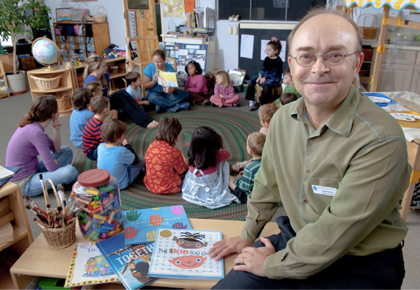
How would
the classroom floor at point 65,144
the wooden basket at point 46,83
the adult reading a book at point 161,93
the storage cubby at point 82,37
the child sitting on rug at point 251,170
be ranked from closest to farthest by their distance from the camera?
the classroom floor at point 65,144, the child sitting on rug at point 251,170, the wooden basket at point 46,83, the adult reading a book at point 161,93, the storage cubby at point 82,37

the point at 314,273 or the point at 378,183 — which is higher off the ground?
the point at 378,183

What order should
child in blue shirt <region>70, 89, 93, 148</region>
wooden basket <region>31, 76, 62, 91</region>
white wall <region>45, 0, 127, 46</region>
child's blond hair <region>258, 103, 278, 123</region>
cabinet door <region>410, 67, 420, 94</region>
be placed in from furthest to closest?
white wall <region>45, 0, 127, 46</region>, wooden basket <region>31, 76, 62, 91</region>, cabinet door <region>410, 67, 420, 94</region>, child in blue shirt <region>70, 89, 93, 148</region>, child's blond hair <region>258, 103, 278, 123</region>

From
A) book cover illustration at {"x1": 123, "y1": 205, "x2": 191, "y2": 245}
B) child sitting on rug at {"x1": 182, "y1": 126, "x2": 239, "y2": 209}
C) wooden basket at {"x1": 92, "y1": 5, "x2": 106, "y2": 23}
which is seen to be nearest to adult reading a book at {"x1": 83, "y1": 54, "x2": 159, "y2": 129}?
child sitting on rug at {"x1": 182, "y1": 126, "x2": 239, "y2": 209}

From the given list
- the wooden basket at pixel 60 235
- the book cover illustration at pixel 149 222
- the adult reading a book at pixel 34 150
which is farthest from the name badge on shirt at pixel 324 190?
the adult reading a book at pixel 34 150

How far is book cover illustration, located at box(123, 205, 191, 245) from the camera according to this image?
1.46 m

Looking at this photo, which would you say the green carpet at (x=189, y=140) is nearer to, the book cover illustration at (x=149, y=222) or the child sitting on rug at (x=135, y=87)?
the child sitting on rug at (x=135, y=87)

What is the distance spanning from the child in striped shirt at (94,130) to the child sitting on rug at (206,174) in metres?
1.15

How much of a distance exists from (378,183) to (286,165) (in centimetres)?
32

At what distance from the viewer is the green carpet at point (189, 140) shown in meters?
2.64

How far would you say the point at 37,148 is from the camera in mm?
2670

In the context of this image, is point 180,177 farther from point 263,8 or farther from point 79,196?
point 263,8

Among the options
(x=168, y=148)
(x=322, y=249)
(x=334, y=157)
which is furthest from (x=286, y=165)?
(x=168, y=148)

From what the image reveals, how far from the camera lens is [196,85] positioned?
545cm

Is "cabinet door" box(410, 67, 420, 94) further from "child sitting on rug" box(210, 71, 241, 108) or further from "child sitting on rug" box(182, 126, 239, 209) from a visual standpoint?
"child sitting on rug" box(182, 126, 239, 209)
